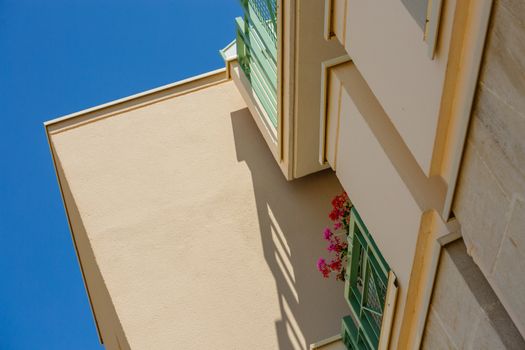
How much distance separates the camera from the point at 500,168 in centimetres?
A: 448

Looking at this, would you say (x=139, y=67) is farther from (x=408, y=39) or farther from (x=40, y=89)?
(x=408, y=39)

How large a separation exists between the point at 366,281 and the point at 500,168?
3.37 m

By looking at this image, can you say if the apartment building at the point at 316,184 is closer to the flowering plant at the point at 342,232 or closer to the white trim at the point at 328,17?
the white trim at the point at 328,17

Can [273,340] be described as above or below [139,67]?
below

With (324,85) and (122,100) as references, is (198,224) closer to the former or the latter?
(122,100)

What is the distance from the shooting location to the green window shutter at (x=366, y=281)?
23.2 ft

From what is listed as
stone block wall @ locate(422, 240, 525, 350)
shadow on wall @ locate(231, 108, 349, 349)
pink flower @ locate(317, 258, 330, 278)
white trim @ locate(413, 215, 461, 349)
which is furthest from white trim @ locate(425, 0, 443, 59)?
shadow on wall @ locate(231, 108, 349, 349)

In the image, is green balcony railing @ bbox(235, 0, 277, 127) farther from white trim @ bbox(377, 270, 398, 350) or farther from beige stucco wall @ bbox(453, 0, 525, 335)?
beige stucco wall @ bbox(453, 0, 525, 335)

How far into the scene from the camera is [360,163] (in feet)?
21.0

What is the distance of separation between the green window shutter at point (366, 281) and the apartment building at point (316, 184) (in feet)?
0.08

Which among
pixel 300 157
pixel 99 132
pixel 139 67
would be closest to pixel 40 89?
pixel 139 67

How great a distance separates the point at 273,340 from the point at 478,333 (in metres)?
5.13

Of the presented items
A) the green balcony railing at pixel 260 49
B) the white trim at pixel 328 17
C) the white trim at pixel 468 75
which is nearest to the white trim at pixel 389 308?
the white trim at pixel 468 75

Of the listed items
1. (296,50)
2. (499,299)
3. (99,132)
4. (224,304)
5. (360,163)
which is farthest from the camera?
(99,132)
